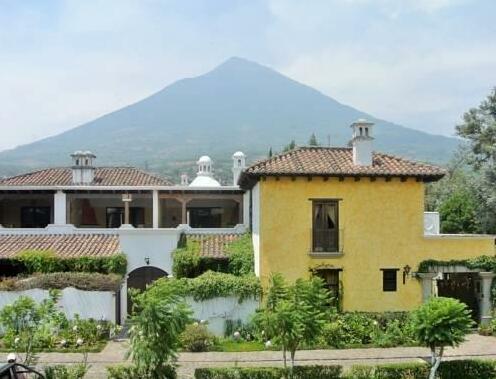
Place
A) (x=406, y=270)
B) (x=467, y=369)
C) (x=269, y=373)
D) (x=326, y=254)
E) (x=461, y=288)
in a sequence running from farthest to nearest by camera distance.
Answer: (x=461, y=288)
(x=406, y=270)
(x=326, y=254)
(x=467, y=369)
(x=269, y=373)

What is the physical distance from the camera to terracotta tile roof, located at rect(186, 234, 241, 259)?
27891mm

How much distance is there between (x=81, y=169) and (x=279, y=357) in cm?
1697

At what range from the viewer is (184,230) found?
3041cm

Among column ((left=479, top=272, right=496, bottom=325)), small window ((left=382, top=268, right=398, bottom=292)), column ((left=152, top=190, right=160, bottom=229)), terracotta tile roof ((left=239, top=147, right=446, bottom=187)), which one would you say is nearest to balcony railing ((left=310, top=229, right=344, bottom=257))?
small window ((left=382, top=268, right=398, bottom=292))

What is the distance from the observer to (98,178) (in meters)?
34.7

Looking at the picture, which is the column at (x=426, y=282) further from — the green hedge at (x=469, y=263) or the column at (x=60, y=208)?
the column at (x=60, y=208)

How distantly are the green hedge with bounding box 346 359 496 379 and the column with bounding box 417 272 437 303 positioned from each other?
7452 millimetres

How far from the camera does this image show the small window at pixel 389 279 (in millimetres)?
25719

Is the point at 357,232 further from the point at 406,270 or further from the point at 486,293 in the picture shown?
the point at 486,293

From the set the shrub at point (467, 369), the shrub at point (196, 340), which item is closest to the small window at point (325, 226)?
the shrub at point (196, 340)

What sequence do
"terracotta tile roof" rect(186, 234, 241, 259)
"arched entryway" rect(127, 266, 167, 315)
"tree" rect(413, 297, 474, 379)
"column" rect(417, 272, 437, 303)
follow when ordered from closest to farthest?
"tree" rect(413, 297, 474, 379) → "column" rect(417, 272, 437, 303) → "terracotta tile roof" rect(186, 234, 241, 259) → "arched entryway" rect(127, 266, 167, 315)

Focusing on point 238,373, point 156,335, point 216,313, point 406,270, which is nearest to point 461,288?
point 406,270

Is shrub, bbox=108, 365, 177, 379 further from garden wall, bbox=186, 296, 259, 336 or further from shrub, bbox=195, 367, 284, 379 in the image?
garden wall, bbox=186, 296, 259, 336

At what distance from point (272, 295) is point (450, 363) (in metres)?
5.29
